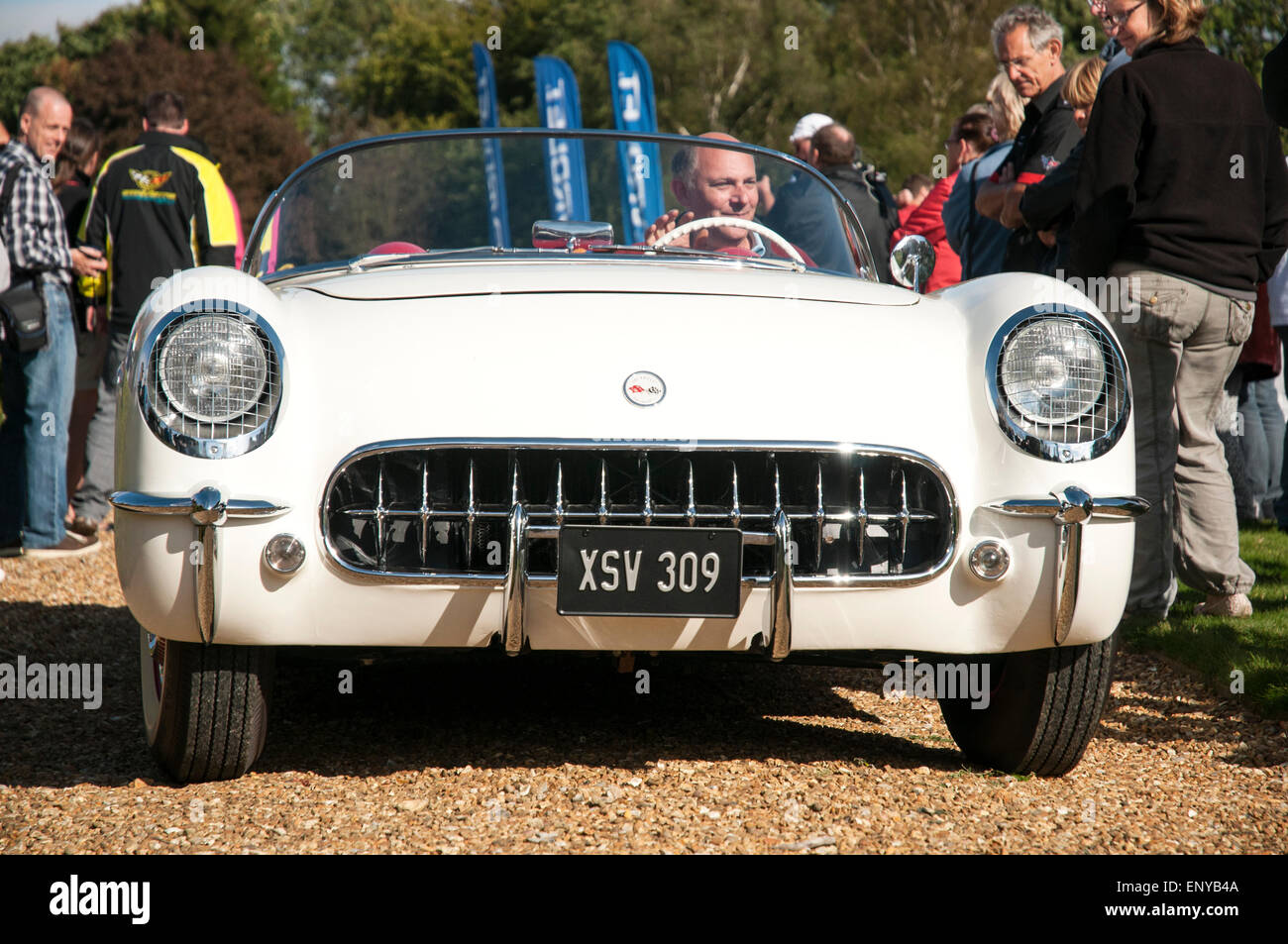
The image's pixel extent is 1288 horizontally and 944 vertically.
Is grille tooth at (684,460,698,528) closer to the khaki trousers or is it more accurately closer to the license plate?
the license plate

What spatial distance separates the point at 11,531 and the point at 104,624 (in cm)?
145

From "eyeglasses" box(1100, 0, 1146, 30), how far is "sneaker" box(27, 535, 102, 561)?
4.69 meters

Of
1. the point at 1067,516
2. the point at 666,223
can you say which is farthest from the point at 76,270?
the point at 1067,516

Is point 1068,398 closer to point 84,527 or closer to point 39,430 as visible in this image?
point 39,430

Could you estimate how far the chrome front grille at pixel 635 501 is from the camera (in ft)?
8.25

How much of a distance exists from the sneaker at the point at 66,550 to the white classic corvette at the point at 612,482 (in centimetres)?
343

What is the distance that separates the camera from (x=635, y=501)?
2600 millimetres

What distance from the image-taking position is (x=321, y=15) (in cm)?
6444

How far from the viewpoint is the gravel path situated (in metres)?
2.52

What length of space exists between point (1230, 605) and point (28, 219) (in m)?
4.87

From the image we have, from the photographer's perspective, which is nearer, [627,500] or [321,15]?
[627,500]

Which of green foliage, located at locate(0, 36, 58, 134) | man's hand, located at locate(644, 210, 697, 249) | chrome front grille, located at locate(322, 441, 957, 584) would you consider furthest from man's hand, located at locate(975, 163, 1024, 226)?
green foliage, located at locate(0, 36, 58, 134)
